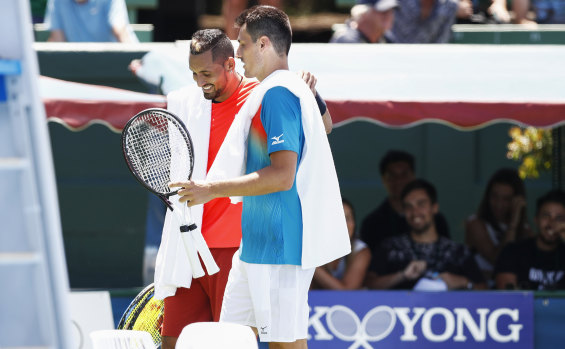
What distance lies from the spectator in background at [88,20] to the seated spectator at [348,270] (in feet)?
9.65

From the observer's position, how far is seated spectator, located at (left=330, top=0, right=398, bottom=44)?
8562 mm

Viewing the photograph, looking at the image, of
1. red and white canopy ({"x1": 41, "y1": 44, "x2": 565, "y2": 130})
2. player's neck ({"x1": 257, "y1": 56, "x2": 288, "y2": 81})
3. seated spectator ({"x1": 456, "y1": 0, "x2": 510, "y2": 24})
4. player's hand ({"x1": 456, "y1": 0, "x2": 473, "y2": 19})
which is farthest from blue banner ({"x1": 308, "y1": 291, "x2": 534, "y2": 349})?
seated spectator ({"x1": 456, "y1": 0, "x2": 510, "y2": 24})

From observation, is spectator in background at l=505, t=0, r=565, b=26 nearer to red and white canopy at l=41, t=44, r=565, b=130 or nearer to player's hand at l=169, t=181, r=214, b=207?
red and white canopy at l=41, t=44, r=565, b=130

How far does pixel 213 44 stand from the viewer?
4.45 meters

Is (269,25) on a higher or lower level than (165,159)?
higher

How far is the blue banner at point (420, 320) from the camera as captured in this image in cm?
661

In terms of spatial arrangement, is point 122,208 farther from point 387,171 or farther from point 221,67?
point 221,67

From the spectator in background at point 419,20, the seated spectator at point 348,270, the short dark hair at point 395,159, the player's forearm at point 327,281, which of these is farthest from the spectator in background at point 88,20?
the player's forearm at point 327,281

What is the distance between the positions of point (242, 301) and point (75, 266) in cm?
548

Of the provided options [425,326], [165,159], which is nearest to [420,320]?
[425,326]

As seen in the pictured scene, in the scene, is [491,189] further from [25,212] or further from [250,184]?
[25,212]

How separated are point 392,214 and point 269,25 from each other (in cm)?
404

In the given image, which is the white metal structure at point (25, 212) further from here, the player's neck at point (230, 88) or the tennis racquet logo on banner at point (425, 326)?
the tennis racquet logo on banner at point (425, 326)

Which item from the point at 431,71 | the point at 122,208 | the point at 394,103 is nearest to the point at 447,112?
the point at 394,103
